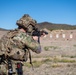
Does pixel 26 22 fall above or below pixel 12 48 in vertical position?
above

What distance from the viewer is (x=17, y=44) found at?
9.55 m

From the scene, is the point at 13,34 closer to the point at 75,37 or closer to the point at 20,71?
the point at 20,71

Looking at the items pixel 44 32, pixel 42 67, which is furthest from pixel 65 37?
pixel 44 32

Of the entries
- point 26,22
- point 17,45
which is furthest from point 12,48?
point 26,22

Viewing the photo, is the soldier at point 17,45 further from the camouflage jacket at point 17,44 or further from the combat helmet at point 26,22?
the combat helmet at point 26,22

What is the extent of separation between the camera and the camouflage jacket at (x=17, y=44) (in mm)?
9500

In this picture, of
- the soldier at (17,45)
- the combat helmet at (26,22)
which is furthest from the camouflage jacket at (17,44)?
the combat helmet at (26,22)

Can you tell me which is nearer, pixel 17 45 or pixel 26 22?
pixel 17 45

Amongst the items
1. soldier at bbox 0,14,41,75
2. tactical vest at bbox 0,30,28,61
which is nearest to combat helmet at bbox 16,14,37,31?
soldier at bbox 0,14,41,75

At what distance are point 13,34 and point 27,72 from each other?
6.80 metres

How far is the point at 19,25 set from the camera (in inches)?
387

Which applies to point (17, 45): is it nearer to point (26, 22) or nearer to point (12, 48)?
point (12, 48)

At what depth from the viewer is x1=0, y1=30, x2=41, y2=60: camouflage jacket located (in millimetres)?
9500

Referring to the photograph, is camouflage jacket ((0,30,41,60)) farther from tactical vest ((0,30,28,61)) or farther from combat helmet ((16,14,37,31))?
combat helmet ((16,14,37,31))
